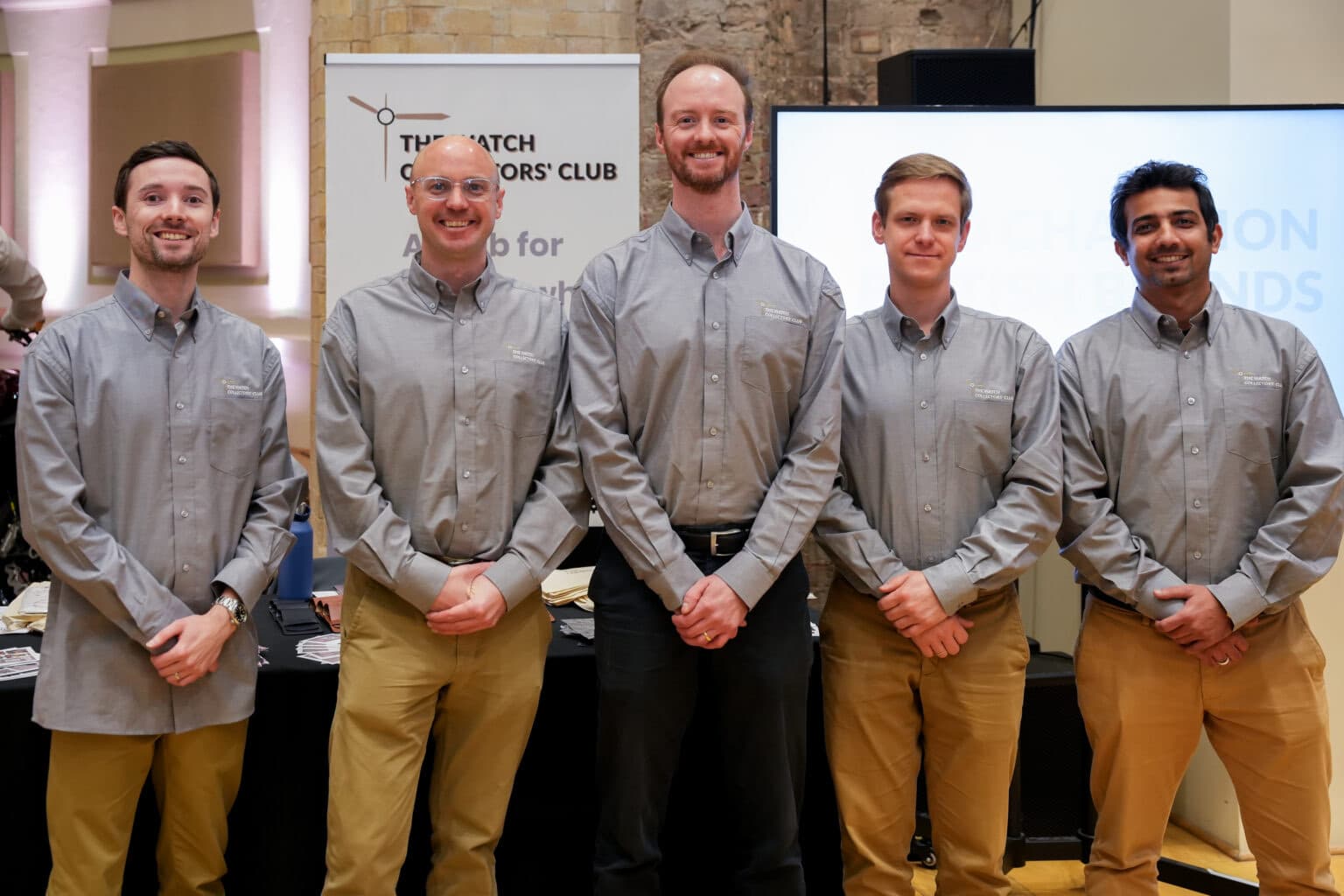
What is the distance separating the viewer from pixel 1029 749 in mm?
3592

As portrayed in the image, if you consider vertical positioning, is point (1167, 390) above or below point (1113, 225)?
below

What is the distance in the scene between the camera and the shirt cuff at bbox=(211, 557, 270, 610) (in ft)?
7.68

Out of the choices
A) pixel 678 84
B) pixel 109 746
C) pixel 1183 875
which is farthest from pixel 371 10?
pixel 1183 875

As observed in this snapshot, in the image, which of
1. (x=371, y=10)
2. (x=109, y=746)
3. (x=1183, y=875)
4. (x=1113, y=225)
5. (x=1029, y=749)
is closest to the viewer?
(x=109, y=746)

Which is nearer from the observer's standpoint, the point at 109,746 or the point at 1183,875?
the point at 109,746

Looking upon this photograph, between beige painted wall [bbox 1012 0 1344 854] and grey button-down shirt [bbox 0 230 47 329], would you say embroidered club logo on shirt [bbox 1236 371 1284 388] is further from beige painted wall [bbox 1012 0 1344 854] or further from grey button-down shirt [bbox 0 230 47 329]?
grey button-down shirt [bbox 0 230 47 329]

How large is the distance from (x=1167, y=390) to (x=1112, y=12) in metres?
2.31

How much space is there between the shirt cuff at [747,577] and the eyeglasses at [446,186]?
0.90m

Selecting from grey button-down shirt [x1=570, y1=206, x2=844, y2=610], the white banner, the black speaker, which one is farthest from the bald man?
the black speaker

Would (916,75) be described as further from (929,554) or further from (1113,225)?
(929,554)

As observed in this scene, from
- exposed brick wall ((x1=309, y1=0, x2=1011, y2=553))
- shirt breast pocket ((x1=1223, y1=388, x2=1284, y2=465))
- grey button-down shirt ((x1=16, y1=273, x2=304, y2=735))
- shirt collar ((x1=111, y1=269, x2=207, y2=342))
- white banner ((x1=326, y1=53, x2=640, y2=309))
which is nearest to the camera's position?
grey button-down shirt ((x1=16, y1=273, x2=304, y2=735))

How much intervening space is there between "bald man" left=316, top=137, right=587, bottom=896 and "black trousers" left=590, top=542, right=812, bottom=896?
0.59ft

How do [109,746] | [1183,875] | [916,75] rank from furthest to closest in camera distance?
1. [916,75]
2. [1183,875]
3. [109,746]

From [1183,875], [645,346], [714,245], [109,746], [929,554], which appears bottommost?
[1183,875]
